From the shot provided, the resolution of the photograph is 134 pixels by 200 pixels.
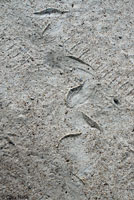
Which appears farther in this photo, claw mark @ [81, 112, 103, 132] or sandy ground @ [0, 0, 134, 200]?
claw mark @ [81, 112, 103, 132]

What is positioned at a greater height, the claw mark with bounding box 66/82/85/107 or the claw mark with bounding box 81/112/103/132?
the claw mark with bounding box 66/82/85/107

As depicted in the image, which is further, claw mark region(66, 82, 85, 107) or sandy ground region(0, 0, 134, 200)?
claw mark region(66, 82, 85, 107)

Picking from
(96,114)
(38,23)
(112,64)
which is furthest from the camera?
(38,23)

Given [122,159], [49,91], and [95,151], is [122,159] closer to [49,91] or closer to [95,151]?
[95,151]

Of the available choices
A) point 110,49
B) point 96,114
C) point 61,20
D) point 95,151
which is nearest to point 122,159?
point 95,151

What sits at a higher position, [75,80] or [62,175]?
[75,80]

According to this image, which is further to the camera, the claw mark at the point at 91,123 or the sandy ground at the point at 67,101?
the claw mark at the point at 91,123

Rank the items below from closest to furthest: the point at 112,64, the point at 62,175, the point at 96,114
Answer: the point at 62,175
the point at 96,114
the point at 112,64

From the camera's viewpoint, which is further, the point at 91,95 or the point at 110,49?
the point at 110,49
